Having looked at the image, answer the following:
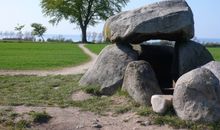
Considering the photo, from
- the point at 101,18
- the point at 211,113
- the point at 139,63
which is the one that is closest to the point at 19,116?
the point at 139,63

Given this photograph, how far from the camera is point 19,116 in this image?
1110 centimetres

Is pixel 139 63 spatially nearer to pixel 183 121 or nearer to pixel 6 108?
pixel 183 121

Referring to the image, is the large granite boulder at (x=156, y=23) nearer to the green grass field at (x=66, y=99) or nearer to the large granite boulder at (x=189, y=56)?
the large granite boulder at (x=189, y=56)

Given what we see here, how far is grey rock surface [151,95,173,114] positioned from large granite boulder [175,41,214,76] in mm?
3170

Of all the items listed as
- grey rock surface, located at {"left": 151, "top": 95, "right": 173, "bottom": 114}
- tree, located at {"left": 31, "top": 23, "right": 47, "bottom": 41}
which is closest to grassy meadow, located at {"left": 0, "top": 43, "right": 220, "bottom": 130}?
grey rock surface, located at {"left": 151, "top": 95, "right": 173, "bottom": 114}

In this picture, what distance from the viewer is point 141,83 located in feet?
39.9

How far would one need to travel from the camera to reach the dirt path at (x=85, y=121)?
1053 cm

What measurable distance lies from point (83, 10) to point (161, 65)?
5429cm

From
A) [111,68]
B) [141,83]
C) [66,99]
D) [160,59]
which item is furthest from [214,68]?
[66,99]

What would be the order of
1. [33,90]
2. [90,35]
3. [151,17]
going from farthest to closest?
[90,35] → [33,90] → [151,17]

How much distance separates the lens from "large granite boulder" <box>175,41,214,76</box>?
1435 centimetres

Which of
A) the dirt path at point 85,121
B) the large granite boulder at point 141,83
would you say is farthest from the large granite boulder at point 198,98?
the large granite boulder at point 141,83

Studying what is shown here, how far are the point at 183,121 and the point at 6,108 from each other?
4422 millimetres

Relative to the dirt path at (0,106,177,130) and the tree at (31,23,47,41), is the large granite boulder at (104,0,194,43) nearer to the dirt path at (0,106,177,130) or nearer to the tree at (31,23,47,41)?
the dirt path at (0,106,177,130)
